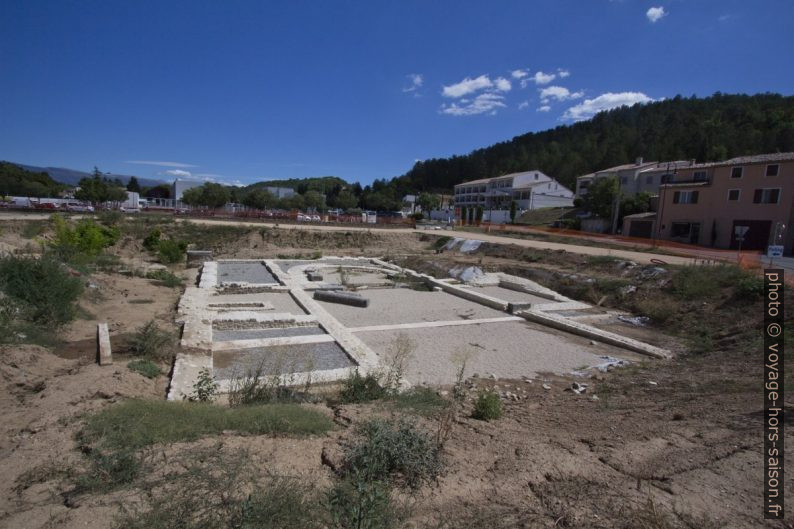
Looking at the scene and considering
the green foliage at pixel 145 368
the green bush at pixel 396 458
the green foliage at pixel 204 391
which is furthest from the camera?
the green foliage at pixel 145 368

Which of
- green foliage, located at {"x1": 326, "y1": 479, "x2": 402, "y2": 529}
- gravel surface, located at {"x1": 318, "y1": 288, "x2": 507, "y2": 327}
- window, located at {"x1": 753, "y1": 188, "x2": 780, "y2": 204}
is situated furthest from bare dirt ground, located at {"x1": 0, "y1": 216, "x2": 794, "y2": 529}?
window, located at {"x1": 753, "y1": 188, "x2": 780, "y2": 204}

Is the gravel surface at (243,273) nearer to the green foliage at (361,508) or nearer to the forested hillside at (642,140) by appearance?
the green foliage at (361,508)

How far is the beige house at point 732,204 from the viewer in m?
28.1

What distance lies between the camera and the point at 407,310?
1426 centimetres

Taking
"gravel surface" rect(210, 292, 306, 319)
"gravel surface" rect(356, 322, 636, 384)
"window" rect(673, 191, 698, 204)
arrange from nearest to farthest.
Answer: "gravel surface" rect(356, 322, 636, 384) < "gravel surface" rect(210, 292, 306, 319) < "window" rect(673, 191, 698, 204)

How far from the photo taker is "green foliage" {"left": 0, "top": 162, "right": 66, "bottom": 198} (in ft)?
201

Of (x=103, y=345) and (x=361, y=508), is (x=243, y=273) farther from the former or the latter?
(x=361, y=508)

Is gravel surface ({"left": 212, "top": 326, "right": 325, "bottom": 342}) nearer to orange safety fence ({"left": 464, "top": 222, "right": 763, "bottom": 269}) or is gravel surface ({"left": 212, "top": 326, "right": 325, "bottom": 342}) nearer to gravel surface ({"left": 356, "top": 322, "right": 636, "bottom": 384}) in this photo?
gravel surface ({"left": 356, "top": 322, "right": 636, "bottom": 384})

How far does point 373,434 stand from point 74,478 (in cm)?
255

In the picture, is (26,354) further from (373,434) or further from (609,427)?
(609,427)

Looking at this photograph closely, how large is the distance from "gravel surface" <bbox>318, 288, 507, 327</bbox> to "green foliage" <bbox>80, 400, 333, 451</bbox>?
7.05 meters

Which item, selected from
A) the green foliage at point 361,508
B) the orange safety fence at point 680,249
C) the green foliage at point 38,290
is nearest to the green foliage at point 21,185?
the orange safety fence at point 680,249

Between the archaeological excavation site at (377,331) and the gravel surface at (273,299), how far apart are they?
0.04 metres

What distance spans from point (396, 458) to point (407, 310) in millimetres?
10443
